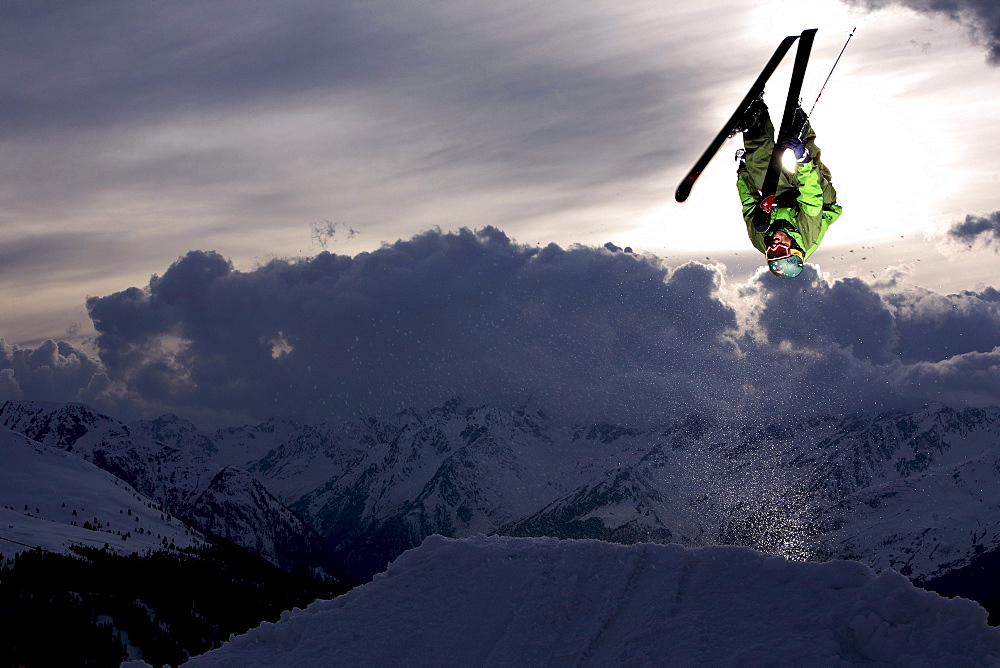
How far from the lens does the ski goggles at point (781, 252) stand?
15.9 meters

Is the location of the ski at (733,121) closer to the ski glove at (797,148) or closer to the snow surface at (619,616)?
the ski glove at (797,148)

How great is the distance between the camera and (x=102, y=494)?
82438 millimetres

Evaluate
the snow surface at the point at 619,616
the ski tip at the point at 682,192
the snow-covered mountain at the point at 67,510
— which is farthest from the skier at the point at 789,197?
the snow-covered mountain at the point at 67,510

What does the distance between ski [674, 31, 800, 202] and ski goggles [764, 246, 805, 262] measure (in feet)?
8.20

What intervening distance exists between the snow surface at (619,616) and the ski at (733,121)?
7769 millimetres

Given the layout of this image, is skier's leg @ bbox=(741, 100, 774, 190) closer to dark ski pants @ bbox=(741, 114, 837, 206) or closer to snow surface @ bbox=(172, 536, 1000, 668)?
dark ski pants @ bbox=(741, 114, 837, 206)

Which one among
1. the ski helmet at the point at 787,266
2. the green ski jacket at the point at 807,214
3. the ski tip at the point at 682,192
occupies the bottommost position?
the ski helmet at the point at 787,266

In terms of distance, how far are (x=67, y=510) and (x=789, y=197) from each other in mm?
74079

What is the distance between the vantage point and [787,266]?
16109 mm

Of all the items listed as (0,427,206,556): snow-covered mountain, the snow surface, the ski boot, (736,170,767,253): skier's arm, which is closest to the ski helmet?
(736,170,767,253): skier's arm

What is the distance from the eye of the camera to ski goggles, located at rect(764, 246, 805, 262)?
15916 mm

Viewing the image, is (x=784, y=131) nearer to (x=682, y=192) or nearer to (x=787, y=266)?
(x=787, y=266)

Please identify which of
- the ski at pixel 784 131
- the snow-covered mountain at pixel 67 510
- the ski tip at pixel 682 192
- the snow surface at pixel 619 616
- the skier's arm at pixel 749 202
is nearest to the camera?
the snow surface at pixel 619 616

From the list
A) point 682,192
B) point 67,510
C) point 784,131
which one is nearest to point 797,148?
point 784,131
